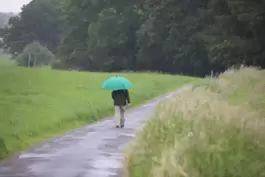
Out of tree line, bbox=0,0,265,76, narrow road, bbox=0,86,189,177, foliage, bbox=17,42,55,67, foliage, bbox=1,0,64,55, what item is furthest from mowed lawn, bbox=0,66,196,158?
foliage, bbox=1,0,64,55

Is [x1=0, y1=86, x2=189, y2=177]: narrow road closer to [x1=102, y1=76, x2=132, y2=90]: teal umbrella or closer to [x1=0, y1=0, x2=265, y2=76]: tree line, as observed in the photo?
[x1=102, y1=76, x2=132, y2=90]: teal umbrella

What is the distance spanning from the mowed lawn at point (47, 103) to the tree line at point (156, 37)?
31.9ft

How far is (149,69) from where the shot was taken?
73625mm

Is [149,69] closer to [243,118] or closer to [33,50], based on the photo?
[33,50]

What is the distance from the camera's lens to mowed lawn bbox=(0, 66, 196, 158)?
18.2 meters

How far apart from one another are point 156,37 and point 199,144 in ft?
186

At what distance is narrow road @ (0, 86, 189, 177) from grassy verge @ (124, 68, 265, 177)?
81 cm

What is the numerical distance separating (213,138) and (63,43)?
236ft

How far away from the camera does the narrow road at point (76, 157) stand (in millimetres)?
Result: 12586

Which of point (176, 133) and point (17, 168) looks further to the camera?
point (17, 168)

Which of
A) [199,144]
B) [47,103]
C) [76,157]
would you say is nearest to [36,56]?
[47,103]

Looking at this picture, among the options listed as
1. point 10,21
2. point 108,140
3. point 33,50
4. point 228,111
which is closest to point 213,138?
point 228,111

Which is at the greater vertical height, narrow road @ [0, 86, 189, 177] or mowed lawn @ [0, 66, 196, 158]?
mowed lawn @ [0, 66, 196, 158]

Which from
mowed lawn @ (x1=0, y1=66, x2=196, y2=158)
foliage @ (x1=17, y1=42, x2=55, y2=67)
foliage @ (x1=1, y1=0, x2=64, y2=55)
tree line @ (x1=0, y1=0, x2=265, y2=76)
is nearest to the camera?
mowed lawn @ (x1=0, y1=66, x2=196, y2=158)
